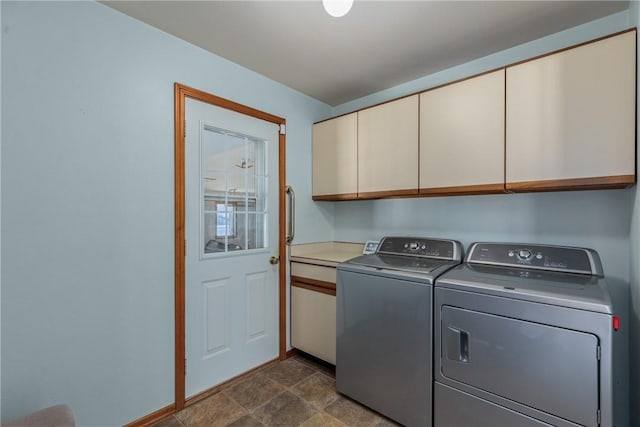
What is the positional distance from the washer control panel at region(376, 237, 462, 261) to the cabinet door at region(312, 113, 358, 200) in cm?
52

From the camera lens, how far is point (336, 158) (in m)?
2.60

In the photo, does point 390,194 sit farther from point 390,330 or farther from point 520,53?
point 520,53

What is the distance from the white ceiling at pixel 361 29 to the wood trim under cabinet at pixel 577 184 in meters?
0.97

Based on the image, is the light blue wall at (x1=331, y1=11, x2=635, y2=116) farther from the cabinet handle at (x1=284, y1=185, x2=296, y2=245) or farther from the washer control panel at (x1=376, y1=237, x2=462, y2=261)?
the washer control panel at (x1=376, y1=237, x2=462, y2=261)

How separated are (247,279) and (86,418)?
3.82 feet

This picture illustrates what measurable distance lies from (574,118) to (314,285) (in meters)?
2.00

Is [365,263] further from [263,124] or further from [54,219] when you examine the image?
[54,219]

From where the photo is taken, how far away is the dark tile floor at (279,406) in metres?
1.75

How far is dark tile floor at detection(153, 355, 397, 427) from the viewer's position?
175 cm

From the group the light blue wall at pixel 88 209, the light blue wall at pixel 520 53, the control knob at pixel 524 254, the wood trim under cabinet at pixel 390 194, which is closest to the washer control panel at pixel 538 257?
the control knob at pixel 524 254

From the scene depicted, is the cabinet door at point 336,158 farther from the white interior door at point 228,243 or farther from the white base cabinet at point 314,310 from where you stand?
the white base cabinet at point 314,310

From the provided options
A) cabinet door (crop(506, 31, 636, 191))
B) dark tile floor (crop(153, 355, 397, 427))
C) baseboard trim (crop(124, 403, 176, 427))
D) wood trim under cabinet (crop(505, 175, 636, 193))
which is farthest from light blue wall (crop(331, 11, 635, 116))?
baseboard trim (crop(124, 403, 176, 427))

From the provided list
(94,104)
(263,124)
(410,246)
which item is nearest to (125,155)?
(94,104)

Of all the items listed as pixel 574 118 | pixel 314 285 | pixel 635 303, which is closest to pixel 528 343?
pixel 635 303
